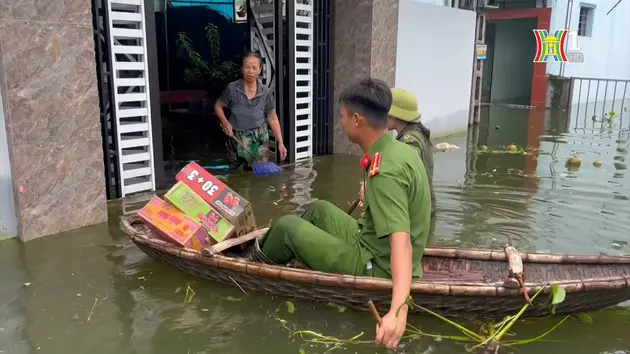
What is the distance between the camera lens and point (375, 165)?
2756 millimetres

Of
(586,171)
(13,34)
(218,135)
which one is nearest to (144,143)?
(13,34)

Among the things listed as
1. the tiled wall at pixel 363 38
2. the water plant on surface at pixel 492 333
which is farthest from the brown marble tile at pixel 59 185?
the tiled wall at pixel 363 38

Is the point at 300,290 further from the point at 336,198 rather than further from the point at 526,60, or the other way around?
the point at 526,60

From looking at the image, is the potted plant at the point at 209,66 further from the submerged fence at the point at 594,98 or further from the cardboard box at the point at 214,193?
the submerged fence at the point at 594,98

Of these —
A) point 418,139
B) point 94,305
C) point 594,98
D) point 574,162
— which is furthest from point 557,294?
point 594,98

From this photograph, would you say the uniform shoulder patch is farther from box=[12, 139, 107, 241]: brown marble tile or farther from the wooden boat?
box=[12, 139, 107, 241]: brown marble tile

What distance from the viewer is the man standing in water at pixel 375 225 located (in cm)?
261

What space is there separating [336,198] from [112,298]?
118 inches

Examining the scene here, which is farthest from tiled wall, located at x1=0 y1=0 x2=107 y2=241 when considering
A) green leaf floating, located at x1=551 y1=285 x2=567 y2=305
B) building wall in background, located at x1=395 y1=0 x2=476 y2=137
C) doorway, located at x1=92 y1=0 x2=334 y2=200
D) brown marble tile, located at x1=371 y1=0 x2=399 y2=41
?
building wall in background, located at x1=395 y1=0 x2=476 y2=137

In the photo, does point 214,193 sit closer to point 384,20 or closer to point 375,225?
Answer: point 375,225

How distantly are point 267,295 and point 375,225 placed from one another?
111 centimetres

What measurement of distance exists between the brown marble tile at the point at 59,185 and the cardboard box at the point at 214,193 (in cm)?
136

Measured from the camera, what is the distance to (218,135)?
10.3 metres

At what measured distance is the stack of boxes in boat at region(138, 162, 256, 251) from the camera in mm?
3697
